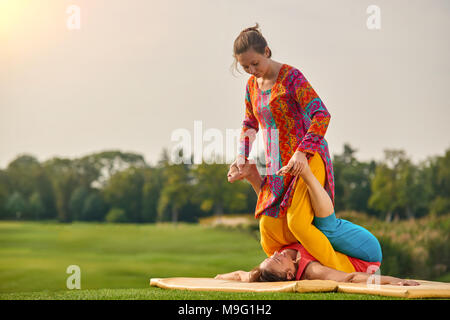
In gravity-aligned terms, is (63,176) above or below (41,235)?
above

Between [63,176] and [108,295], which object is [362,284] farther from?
[63,176]

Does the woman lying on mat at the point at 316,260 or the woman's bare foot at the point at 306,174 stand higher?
the woman's bare foot at the point at 306,174

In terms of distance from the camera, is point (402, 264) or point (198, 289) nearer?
point (198, 289)

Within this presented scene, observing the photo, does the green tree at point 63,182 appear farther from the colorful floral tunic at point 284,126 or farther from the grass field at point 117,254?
the colorful floral tunic at point 284,126

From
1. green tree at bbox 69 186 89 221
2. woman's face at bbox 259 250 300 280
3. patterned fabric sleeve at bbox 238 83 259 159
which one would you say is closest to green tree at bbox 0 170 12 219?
green tree at bbox 69 186 89 221

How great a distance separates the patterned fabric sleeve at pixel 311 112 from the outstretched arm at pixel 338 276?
88 centimetres

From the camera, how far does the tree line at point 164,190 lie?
1421 cm

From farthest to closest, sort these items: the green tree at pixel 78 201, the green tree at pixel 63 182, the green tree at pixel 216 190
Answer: the green tree at pixel 63 182 < the green tree at pixel 78 201 < the green tree at pixel 216 190

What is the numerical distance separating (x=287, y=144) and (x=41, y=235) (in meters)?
15.5

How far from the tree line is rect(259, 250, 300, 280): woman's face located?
32.2 ft

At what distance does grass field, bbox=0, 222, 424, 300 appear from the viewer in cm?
1366

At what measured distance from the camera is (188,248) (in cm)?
1698

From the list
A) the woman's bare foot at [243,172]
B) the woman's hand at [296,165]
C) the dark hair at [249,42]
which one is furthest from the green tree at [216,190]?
the woman's hand at [296,165]
